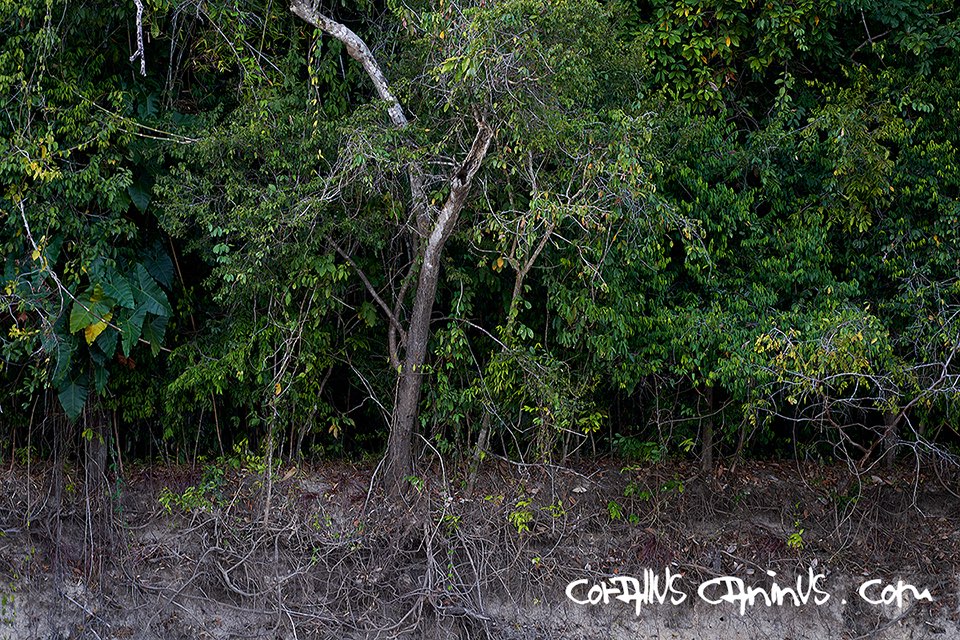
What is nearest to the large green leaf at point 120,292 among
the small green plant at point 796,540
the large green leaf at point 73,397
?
the large green leaf at point 73,397

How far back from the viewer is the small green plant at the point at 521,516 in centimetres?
789

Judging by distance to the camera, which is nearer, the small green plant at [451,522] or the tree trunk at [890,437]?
the small green plant at [451,522]

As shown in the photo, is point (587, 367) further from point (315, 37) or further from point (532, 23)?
point (315, 37)

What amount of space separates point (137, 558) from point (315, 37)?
15.1 ft

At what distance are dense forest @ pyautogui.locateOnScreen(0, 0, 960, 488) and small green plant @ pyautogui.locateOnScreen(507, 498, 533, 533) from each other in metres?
0.44

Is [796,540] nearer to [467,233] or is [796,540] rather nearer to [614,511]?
[614,511]

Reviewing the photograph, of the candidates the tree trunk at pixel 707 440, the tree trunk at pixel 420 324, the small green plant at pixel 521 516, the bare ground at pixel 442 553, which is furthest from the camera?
the tree trunk at pixel 707 440

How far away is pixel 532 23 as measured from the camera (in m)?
6.33

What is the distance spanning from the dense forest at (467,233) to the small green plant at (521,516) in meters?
0.44

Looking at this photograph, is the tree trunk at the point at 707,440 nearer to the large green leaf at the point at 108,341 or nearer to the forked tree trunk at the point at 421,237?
the forked tree trunk at the point at 421,237

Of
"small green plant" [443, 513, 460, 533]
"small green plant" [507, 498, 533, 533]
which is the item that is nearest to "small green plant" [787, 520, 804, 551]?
"small green plant" [507, 498, 533, 533]

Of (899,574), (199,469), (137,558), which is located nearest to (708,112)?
(899,574)

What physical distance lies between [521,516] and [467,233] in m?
2.35

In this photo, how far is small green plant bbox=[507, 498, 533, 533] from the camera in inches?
311
